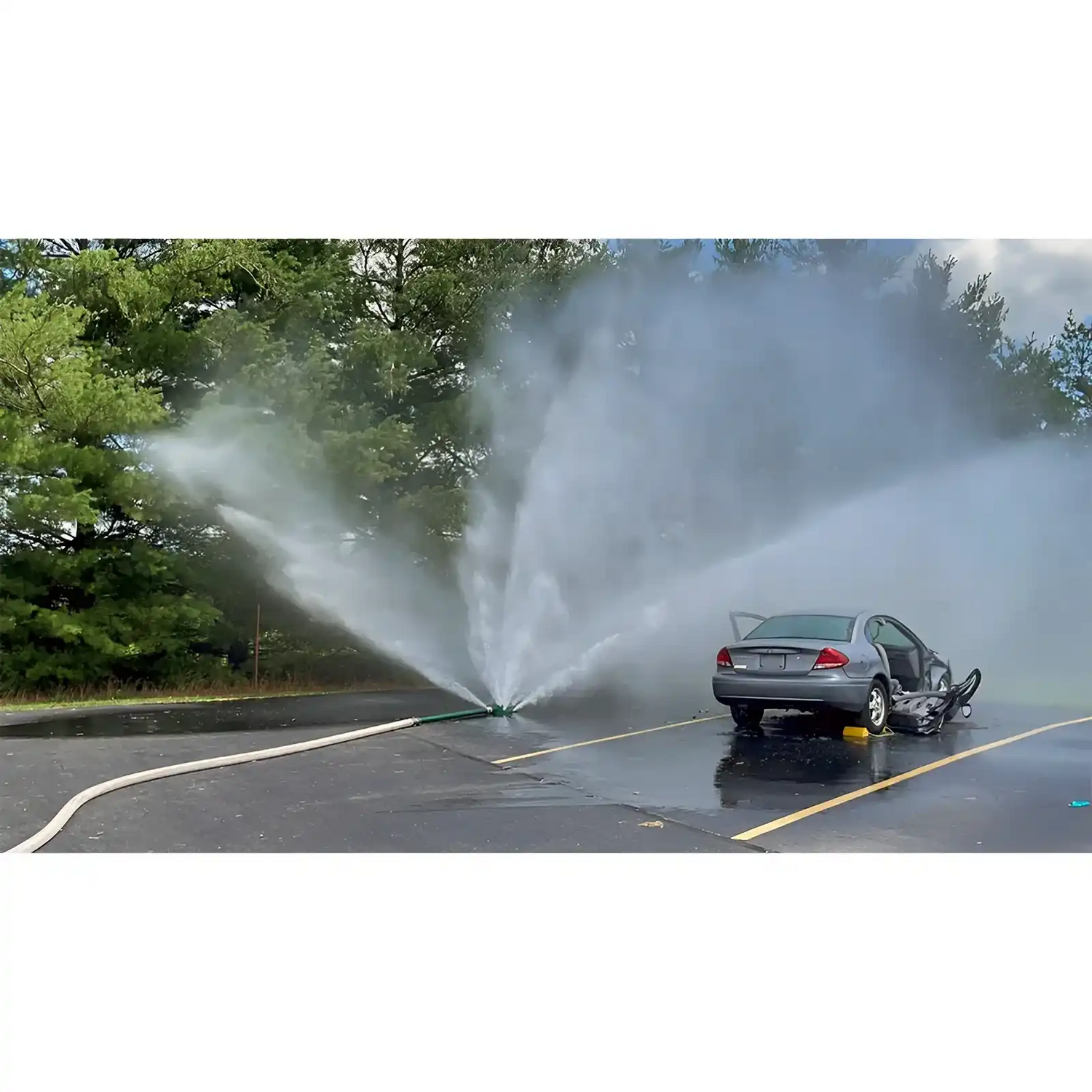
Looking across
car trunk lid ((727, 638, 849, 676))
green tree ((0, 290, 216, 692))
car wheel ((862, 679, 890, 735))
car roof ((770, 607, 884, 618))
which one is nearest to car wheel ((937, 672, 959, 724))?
car wheel ((862, 679, 890, 735))

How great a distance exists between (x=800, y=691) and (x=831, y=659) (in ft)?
1.40

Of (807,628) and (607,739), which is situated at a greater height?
(807,628)

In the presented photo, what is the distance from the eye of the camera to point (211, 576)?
1783 cm

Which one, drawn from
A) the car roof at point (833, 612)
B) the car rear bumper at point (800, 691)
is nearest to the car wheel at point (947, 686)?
the car roof at point (833, 612)

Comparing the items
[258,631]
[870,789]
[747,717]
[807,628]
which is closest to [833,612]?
[807,628]

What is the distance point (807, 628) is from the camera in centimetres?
1094

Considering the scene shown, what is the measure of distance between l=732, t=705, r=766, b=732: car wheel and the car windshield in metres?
0.86

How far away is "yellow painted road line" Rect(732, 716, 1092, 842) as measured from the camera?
7148 mm

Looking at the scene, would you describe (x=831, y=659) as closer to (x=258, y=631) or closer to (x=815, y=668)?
(x=815, y=668)

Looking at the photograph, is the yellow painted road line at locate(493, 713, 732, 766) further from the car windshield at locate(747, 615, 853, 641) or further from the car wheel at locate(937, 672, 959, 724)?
the car wheel at locate(937, 672, 959, 724)

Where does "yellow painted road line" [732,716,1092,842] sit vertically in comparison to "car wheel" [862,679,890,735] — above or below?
below

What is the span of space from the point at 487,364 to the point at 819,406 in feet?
19.4

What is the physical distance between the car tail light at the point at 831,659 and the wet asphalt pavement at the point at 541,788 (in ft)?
2.52

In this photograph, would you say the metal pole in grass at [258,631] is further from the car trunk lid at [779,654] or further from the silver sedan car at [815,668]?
the car trunk lid at [779,654]
